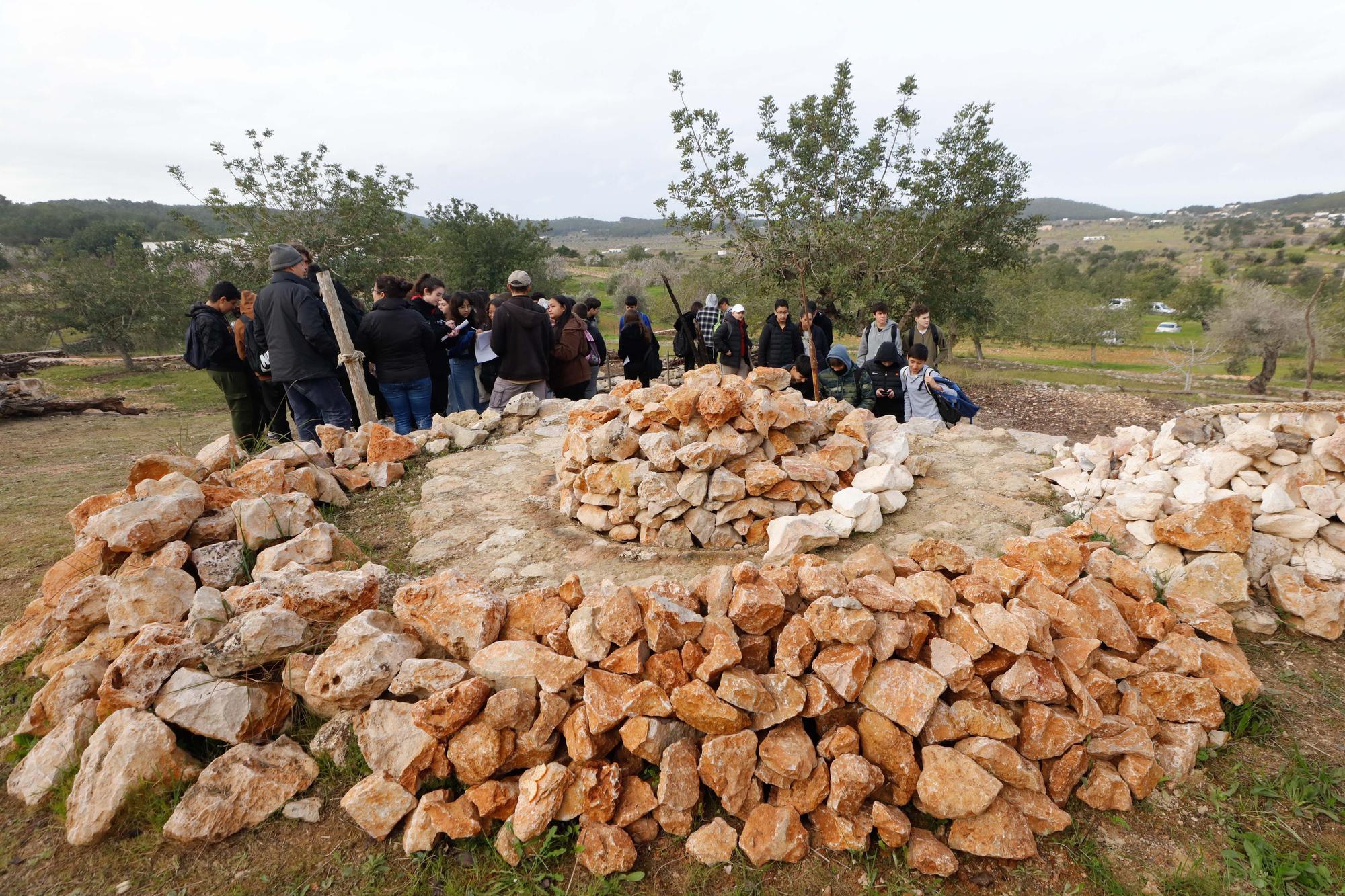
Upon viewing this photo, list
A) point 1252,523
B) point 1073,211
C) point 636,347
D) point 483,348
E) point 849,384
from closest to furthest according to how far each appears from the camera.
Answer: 1. point 1252,523
2. point 849,384
3. point 483,348
4. point 636,347
5. point 1073,211

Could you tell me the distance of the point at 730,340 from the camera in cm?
854

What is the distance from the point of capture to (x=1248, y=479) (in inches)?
137

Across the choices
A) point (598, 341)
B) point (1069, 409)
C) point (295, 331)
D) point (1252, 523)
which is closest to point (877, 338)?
point (598, 341)

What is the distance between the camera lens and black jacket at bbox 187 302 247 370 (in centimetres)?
576

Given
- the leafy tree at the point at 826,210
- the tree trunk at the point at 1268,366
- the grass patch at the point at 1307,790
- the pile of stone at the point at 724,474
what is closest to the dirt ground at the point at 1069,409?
the leafy tree at the point at 826,210

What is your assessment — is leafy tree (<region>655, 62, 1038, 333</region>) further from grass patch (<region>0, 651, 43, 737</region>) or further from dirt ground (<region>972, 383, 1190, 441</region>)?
grass patch (<region>0, 651, 43, 737</region>)

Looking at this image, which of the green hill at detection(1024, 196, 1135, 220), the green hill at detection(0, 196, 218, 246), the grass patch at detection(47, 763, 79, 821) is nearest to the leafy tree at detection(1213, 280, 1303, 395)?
the grass patch at detection(47, 763, 79, 821)

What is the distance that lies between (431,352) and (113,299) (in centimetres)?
2143

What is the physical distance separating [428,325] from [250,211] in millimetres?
12473

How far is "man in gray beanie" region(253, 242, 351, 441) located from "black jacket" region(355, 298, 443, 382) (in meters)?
0.35

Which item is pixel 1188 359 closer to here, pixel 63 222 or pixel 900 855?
pixel 900 855

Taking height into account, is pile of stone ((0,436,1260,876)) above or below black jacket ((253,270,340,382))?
below

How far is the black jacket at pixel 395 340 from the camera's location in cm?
600

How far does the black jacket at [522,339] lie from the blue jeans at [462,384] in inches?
49.9
